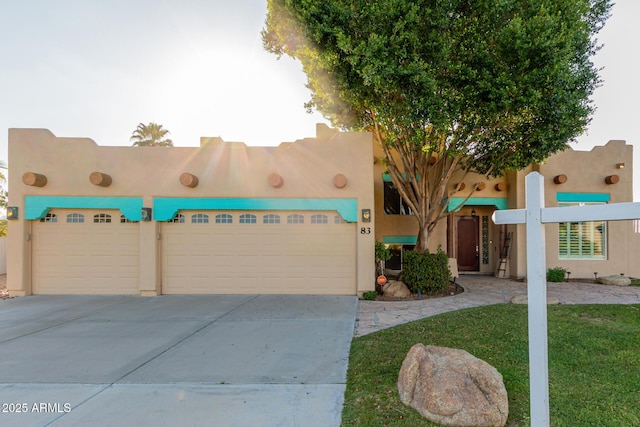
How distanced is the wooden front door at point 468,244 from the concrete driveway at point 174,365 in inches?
306

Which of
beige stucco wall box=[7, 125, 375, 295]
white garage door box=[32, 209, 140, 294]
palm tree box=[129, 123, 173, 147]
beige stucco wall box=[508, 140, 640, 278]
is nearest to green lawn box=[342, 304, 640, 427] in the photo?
beige stucco wall box=[7, 125, 375, 295]

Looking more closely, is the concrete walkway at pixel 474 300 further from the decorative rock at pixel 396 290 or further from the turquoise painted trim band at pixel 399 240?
the turquoise painted trim band at pixel 399 240

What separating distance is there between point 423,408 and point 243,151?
790cm

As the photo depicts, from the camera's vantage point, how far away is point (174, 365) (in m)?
4.40

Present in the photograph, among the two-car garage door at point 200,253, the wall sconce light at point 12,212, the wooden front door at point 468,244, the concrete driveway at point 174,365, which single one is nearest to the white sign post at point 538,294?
the concrete driveway at point 174,365

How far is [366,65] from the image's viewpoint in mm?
6832

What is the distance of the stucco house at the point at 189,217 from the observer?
9.02 meters

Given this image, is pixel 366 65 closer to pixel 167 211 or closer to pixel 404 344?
pixel 404 344

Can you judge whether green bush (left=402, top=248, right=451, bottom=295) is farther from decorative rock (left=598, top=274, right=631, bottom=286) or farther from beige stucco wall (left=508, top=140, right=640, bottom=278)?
decorative rock (left=598, top=274, right=631, bottom=286)

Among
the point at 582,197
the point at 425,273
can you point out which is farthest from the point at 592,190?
the point at 425,273

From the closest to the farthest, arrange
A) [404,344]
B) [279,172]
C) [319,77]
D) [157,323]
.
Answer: [404,344] < [157,323] < [319,77] < [279,172]

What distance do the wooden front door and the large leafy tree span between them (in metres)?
5.32

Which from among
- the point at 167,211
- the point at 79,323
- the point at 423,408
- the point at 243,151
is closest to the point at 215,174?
the point at 243,151

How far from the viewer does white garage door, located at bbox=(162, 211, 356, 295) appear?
911 centimetres
